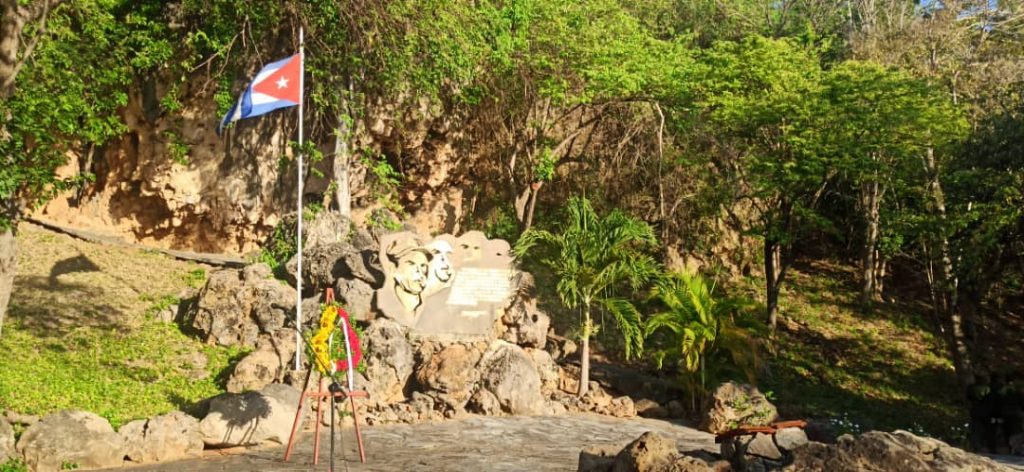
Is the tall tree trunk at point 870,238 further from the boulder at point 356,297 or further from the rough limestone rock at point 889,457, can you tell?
the rough limestone rock at point 889,457

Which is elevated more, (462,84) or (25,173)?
(462,84)

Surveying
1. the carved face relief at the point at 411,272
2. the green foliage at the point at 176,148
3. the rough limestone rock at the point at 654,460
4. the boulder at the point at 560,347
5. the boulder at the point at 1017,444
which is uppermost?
the green foliage at the point at 176,148

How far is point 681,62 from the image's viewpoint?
21016 millimetres

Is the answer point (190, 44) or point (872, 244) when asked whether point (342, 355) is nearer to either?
point (190, 44)

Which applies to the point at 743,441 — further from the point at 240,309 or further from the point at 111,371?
the point at 240,309

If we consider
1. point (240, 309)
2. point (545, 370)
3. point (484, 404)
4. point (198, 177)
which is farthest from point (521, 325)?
point (198, 177)

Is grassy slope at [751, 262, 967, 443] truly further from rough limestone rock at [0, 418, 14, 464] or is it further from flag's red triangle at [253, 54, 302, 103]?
rough limestone rock at [0, 418, 14, 464]

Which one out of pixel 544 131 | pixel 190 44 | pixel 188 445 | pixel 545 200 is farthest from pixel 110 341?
pixel 545 200

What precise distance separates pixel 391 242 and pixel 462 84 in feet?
19.7

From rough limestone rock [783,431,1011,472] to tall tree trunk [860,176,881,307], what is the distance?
49.7 ft

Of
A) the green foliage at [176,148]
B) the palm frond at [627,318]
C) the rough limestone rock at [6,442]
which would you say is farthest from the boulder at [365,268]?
the green foliage at [176,148]

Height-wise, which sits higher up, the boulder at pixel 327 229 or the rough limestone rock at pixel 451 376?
the boulder at pixel 327 229

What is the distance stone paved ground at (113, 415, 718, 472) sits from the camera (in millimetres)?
11133

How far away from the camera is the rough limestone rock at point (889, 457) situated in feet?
25.2
